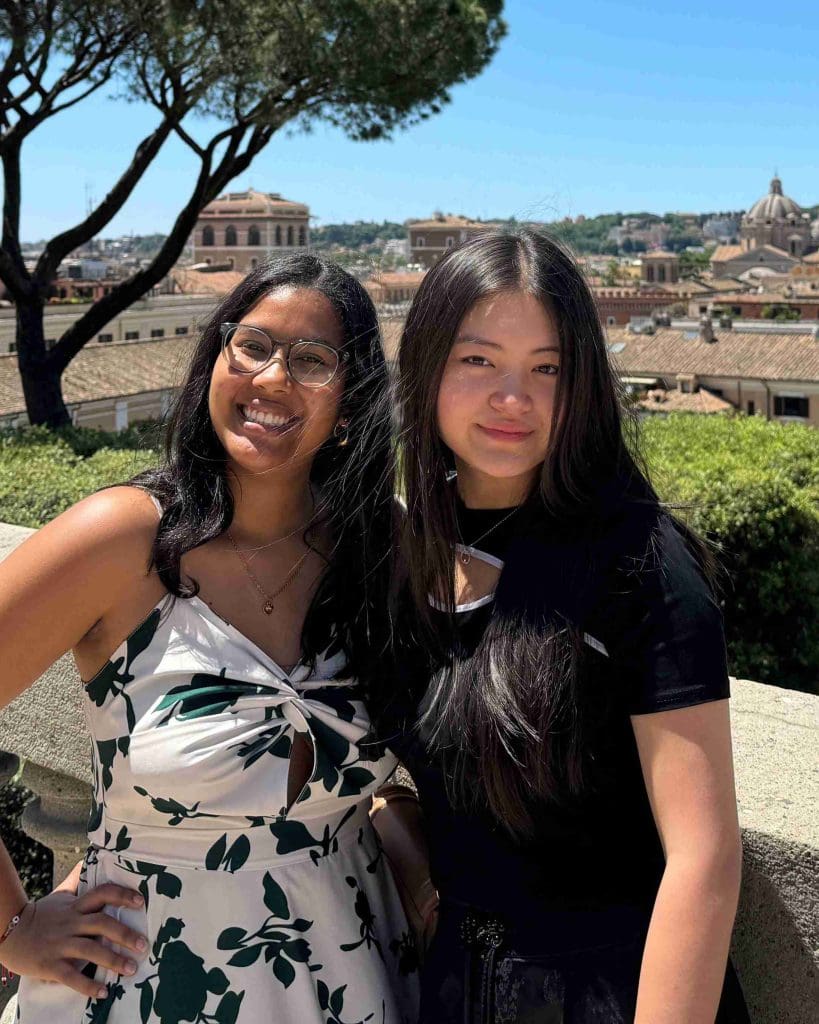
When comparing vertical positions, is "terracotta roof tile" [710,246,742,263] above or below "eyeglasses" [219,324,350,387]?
below

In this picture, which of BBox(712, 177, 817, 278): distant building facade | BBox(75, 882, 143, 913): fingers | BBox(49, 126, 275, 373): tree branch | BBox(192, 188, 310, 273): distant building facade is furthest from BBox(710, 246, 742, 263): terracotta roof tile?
BBox(75, 882, 143, 913): fingers

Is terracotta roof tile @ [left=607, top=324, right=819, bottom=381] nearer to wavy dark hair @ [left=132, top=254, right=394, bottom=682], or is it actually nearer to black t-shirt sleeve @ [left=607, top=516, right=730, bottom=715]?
wavy dark hair @ [left=132, top=254, right=394, bottom=682]

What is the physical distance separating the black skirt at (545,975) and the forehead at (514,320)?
25.7 inches

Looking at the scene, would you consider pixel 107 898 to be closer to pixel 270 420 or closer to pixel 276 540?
pixel 276 540

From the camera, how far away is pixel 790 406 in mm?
37719

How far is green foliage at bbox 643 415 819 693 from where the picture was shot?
555 cm

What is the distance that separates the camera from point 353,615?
148 cm

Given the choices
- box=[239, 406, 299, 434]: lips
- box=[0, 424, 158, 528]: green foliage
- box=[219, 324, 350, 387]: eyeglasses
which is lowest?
box=[0, 424, 158, 528]: green foliage

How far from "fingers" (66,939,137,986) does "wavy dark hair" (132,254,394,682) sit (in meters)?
0.44

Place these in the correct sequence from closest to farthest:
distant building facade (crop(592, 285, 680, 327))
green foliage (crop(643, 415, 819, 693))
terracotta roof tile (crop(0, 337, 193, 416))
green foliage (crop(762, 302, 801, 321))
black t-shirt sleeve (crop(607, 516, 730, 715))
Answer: black t-shirt sleeve (crop(607, 516, 730, 715)) → green foliage (crop(643, 415, 819, 693)) → terracotta roof tile (crop(0, 337, 193, 416)) → green foliage (crop(762, 302, 801, 321)) → distant building facade (crop(592, 285, 680, 327))

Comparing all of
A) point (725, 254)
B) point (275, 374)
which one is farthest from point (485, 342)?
point (725, 254)

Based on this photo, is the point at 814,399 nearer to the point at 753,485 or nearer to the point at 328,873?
the point at 753,485

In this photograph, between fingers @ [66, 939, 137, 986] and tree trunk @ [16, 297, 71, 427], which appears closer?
fingers @ [66, 939, 137, 986]

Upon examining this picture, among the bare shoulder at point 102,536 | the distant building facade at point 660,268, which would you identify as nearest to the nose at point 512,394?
the bare shoulder at point 102,536
